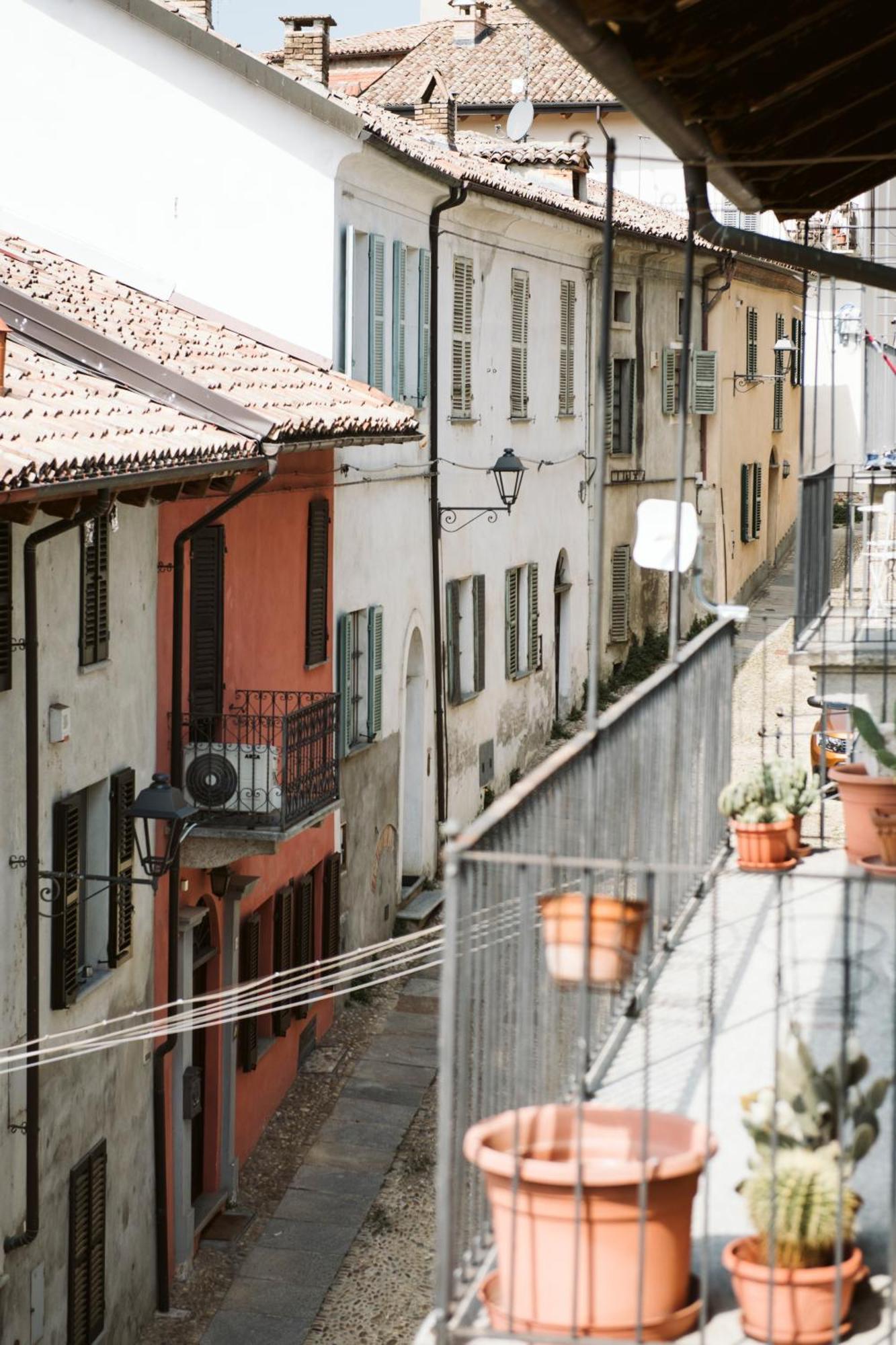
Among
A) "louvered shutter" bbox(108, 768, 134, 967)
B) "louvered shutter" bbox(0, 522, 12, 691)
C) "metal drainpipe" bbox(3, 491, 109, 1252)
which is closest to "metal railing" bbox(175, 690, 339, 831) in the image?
"louvered shutter" bbox(108, 768, 134, 967)

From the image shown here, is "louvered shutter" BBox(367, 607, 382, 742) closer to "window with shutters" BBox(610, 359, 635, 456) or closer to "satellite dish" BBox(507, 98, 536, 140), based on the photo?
"window with shutters" BBox(610, 359, 635, 456)

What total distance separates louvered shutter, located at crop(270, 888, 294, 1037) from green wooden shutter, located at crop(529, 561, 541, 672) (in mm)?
9857

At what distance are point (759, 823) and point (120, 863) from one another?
5.91 metres

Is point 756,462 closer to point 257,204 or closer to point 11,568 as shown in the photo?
point 257,204

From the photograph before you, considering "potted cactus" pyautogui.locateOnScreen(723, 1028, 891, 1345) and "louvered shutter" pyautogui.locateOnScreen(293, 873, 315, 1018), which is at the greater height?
"potted cactus" pyautogui.locateOnScreen(723, 1028, 891, 1345)

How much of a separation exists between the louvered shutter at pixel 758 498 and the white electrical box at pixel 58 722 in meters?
28.0

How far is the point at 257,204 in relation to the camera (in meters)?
17.7

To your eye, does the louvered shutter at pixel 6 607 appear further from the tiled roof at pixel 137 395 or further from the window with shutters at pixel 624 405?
the window with shutters at pixel 624 405

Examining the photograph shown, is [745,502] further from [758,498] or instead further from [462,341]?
[462,341]

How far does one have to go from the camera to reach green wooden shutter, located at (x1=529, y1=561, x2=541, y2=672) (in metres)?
26.4

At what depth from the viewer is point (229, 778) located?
1430cm

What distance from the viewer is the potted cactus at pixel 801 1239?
4.42m

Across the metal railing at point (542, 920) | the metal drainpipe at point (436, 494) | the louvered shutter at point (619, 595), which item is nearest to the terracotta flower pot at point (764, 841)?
the metal railing at point (542, 920)

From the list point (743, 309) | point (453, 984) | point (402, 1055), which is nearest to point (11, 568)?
point (453, 984)
